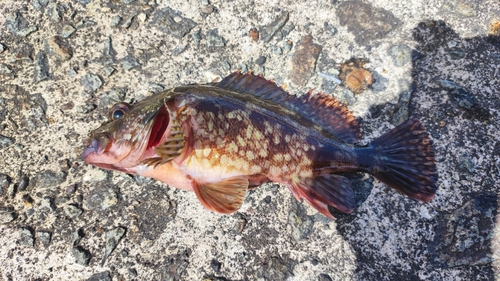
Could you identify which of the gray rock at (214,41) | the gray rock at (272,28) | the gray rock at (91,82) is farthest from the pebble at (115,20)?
the gray rock at (272,28)

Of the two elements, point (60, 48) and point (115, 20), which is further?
point (115, 20)

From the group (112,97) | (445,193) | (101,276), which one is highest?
(112,97)

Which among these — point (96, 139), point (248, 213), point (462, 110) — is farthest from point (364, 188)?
point (96, 139)

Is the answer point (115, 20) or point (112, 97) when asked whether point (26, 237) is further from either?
point (115, 20)

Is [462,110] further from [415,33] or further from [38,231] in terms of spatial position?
[38,231]

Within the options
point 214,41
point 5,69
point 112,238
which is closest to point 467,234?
point 112,238

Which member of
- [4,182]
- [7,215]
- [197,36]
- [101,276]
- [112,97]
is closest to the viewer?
[101,276]
